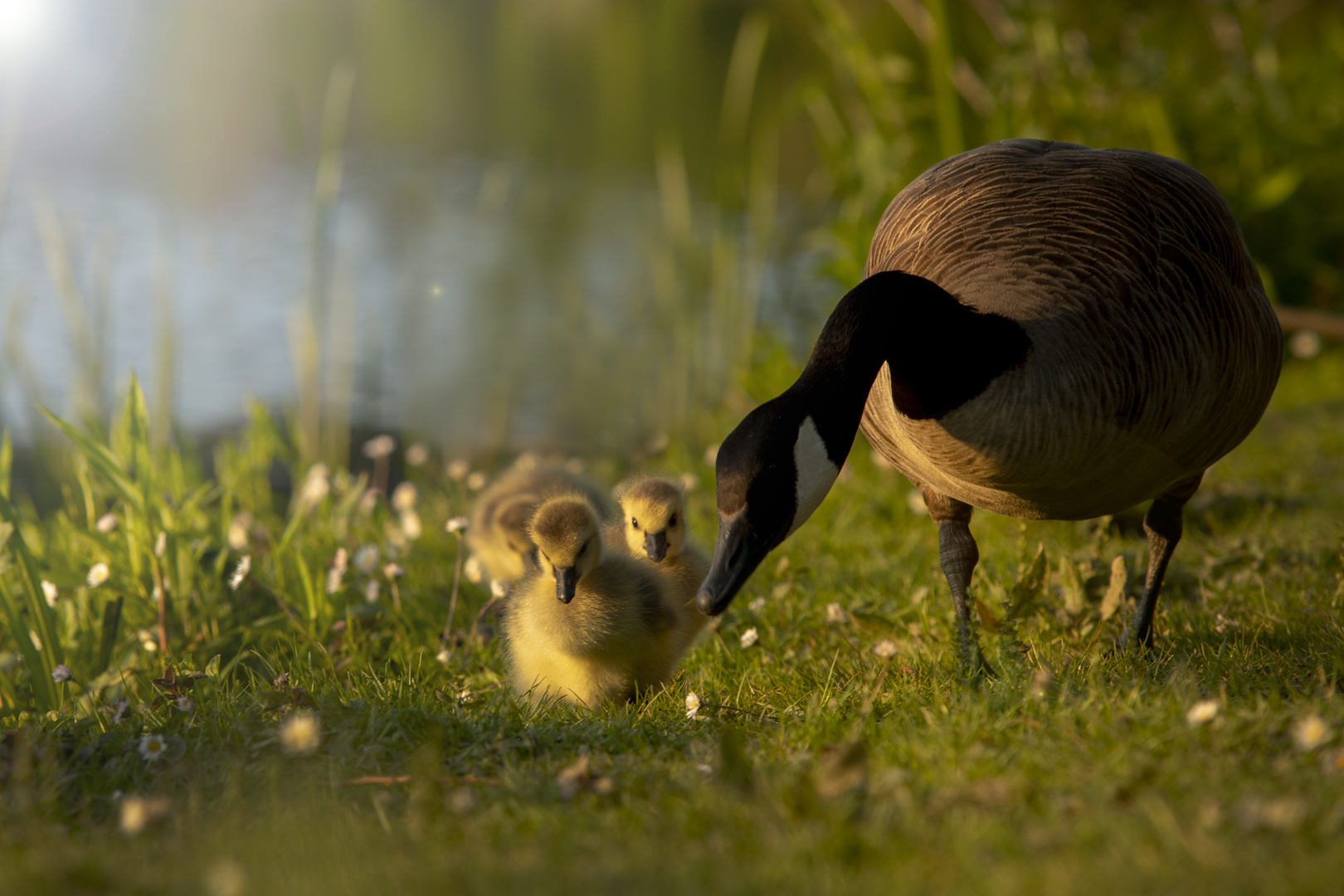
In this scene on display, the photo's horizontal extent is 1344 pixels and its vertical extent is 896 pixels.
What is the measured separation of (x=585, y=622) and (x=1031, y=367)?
1.65 m

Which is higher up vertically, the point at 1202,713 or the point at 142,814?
the point at 1202,713

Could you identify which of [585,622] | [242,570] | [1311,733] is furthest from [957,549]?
[242,570]

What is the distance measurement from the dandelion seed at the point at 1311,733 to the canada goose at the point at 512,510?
2.96m

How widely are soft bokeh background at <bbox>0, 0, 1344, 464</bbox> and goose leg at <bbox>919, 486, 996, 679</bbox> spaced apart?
332cm

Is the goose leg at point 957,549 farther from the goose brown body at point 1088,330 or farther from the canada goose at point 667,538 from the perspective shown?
the canada goose at point 667,538

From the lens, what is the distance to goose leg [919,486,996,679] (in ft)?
12.3

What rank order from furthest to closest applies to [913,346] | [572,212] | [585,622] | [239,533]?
[572,212] → [239,533] → [585,622] → [913,346]

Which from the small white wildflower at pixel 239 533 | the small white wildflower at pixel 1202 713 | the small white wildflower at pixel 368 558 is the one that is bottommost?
the small white wildflower at pixel 239 533

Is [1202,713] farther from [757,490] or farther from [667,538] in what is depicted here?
[667,538]

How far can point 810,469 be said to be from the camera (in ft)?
9.37

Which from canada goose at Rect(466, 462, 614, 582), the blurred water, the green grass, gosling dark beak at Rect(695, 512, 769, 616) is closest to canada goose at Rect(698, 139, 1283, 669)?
gosling dark beak at Rect(695, 512, 769, 616)

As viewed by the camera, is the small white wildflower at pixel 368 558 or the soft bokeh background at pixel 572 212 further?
the soft bokeh background at pixel 572 212

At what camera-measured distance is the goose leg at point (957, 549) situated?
373 centimetres

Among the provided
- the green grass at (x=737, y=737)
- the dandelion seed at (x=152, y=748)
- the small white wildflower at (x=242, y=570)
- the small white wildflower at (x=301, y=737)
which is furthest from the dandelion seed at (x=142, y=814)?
the small white wildflower at (x=242, y=570)
